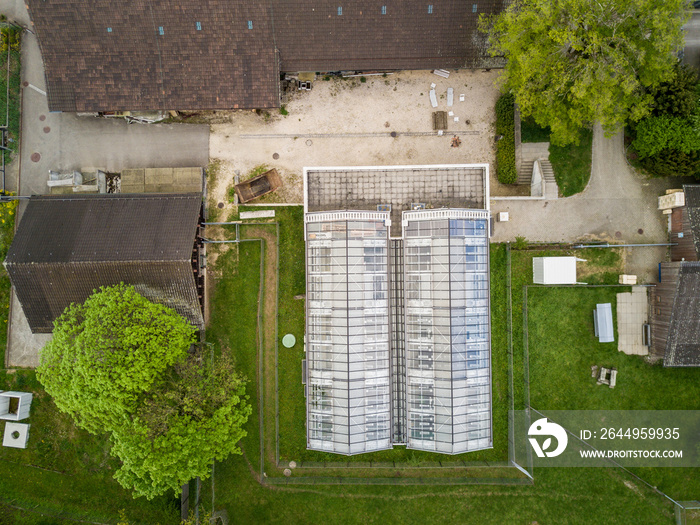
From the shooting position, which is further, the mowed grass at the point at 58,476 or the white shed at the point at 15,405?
the mowed grass at the point at 58,476

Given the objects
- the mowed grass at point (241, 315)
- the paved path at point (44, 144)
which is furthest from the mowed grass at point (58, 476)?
the mowed grass at point (241, 315)

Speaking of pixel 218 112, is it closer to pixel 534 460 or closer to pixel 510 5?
pixel 510 5

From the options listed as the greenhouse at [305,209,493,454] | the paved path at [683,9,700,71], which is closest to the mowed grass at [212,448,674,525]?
the greenhouse at [305,209,493,454]

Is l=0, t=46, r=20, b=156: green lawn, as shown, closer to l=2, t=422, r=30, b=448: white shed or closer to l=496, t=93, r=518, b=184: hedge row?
l=2, t=422, r=30, b=448: white shed

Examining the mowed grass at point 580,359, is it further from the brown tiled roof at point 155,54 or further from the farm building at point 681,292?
the brown tiled roof at point 155,54

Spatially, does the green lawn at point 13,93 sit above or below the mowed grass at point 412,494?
above

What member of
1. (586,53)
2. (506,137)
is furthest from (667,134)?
(506,137)

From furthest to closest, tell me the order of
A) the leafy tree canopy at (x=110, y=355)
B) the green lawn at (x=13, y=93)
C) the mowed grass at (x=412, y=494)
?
the green lawn at (x=13, y=93) → the mowed grass at (x=412, y=494) → the leafy tree canopy at (x=110, y=355)

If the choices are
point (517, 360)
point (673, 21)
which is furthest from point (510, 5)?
point (517, 360)
